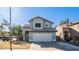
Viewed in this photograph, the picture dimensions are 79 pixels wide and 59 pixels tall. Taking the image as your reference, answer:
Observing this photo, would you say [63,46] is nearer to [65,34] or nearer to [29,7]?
[65,34]

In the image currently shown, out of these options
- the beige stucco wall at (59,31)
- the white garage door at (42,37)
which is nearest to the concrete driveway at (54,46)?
the white garage door at (42,37)

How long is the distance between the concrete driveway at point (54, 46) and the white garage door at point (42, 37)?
8cm

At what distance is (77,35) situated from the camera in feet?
15.9

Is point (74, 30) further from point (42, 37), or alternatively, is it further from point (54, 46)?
point (42, 37)

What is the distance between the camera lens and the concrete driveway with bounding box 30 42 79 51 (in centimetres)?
484

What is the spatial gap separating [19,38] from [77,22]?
1.21m

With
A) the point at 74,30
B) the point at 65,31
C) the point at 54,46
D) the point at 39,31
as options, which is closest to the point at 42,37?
the point at 39,31

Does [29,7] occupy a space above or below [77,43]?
above

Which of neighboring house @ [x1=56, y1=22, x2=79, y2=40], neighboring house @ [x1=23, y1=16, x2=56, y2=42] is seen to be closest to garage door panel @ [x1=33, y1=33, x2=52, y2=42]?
neighboring house @ [x1=23, y1=16, x2=56, y2=42]

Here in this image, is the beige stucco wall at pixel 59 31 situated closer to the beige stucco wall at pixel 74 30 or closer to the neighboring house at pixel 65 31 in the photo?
the neighboring house at pixel 65 31

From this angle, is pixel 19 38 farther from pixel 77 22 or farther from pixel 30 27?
pixel 77 22
